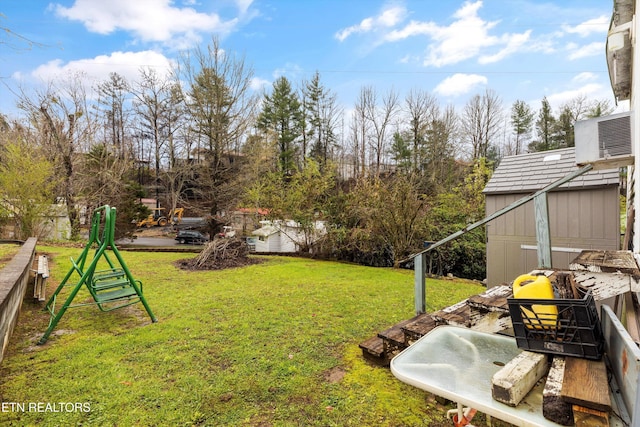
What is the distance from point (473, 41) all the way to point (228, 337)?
415 inches

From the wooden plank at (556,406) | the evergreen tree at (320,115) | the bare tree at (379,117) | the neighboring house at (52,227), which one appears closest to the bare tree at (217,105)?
the neighboring house at (52,227)

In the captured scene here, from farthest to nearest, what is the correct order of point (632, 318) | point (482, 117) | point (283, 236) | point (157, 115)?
point (157, 115), point (482, 117), point (283, 236), point (632, 318)

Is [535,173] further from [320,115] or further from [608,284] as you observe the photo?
[320,115]

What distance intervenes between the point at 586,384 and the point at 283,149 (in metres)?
20.1

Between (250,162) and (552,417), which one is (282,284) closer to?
(552,417)

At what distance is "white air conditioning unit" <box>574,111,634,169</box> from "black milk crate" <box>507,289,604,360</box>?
180 centimetres

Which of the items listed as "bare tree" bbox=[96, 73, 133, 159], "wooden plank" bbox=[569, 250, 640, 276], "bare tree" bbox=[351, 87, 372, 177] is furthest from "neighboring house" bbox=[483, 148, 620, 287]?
"bare tree" bbox=[96, 73, 133, 159]

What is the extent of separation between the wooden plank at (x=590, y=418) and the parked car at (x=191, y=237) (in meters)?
18.4

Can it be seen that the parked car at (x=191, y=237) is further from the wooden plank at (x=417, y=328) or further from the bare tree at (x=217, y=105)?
the wooden plank at (x=417, y=328)

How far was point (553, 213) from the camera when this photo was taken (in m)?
4.49

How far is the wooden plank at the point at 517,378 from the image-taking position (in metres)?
0.98

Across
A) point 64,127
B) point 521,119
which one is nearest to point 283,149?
point 64,127

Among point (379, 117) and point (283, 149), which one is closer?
point (379, 117)

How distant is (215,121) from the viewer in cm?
1053
